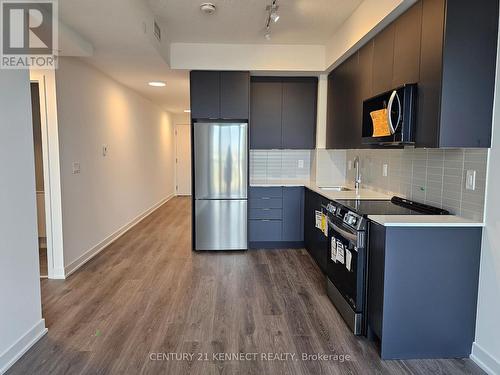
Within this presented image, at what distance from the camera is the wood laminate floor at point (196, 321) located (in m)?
2.10

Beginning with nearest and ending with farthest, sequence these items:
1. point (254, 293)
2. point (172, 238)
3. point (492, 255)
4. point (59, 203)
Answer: point (492, 255) → point (254, 293) → point (59, 203) → point (172, 238)

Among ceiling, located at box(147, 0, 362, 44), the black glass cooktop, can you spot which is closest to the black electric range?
the black glass cooktop

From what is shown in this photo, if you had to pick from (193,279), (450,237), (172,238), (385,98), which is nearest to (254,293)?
(193,279)

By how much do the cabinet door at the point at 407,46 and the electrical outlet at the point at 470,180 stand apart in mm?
677

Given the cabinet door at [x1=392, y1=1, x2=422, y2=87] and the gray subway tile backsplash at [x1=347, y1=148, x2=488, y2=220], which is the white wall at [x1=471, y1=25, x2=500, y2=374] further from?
the cabinet door at [x1=392, y1=1, x2=422, y2=87]

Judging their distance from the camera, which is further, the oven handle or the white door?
the white door

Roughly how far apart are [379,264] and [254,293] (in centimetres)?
135

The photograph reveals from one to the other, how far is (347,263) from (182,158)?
7.70 metres

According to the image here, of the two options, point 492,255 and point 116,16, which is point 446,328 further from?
point 116,16

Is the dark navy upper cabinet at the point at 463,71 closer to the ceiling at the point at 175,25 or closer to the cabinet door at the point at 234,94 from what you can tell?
the ceiling at the point at 175,25

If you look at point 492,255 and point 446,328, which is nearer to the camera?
point 492,255

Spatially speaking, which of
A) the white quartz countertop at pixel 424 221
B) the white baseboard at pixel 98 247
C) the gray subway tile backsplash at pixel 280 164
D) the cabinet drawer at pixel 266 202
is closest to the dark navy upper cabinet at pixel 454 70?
the white quartz countertop at pixel 424 221

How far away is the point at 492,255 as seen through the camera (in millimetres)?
2018

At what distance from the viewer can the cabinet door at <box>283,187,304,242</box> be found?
4.42m
